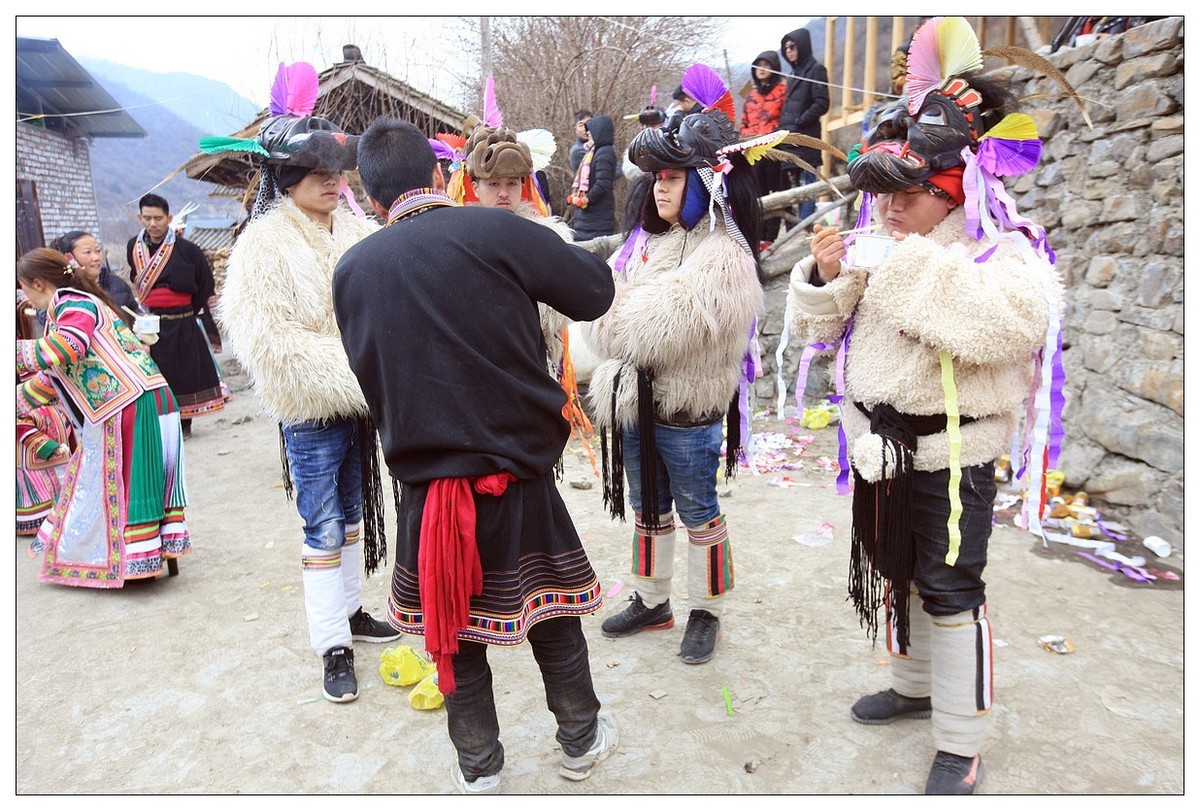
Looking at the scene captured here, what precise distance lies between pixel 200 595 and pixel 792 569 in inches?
114

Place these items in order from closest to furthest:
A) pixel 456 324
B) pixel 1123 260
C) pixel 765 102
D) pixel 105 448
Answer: pixel 456 324, pixel 105 448, pixel 1123 260, pixel 765 102

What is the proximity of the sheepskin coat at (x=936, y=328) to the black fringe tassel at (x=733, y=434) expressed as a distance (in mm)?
702

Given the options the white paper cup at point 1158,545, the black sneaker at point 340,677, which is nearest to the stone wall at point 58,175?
the black sneaker at point 340,677

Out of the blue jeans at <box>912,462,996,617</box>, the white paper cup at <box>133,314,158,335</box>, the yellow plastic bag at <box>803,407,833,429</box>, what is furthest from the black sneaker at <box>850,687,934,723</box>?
the white paper cup at <box>133,314,158,335</box>

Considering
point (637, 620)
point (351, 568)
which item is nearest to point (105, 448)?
point (351, 568)

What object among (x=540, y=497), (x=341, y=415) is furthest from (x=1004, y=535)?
(x=341, y=415)

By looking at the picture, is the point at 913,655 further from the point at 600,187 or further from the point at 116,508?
the point at 600,187

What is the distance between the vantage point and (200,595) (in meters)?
3.74

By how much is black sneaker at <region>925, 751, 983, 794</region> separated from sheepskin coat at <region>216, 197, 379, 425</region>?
7.06ft

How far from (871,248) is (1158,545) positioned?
2931mm

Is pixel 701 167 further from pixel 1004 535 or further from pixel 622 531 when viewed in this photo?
pixel 1004 535

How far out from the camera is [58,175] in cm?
1352

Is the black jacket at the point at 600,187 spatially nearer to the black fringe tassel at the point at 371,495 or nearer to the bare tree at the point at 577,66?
the bare tree at the point at 577,66

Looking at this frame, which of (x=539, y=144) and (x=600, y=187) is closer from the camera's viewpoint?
(x=539, y=144)
